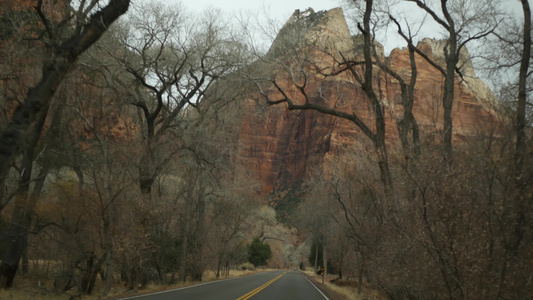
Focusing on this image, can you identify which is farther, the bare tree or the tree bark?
the bare tree

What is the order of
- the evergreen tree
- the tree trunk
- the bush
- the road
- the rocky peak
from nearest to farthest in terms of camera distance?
the rocky peak, the road, the tree trunk, the bush, the evergreen tree

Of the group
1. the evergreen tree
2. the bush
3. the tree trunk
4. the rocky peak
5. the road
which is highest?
the rocky peak

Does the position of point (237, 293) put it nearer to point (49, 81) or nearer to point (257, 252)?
point (49, 81)

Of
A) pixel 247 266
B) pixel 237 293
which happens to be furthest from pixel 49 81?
pixel 247 266

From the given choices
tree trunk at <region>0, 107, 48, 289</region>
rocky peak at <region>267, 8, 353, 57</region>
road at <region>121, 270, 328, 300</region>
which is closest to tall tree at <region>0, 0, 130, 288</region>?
rocky peak at <region>267, 8, 353, 57</region>

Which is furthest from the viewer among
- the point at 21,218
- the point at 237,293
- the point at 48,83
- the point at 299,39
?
the point at 237,293

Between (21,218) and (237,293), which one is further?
(237,293)

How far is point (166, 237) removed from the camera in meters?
26.7

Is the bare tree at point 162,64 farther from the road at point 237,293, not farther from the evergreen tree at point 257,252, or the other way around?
the evergreen tree at point 257,252

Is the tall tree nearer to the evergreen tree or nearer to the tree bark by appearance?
the tree bark

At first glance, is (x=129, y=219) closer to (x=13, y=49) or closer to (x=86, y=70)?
(x=86, y=70)

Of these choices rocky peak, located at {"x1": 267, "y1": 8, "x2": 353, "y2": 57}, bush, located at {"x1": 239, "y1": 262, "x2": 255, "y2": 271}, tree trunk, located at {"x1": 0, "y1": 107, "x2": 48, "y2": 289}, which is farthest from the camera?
bush, located at {"x1": 239, "y1": 262, "x2": 255, "y2": 271}

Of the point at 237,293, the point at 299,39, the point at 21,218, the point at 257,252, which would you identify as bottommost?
the point at 257,252

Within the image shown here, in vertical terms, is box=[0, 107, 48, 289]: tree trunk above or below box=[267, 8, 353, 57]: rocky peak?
below
